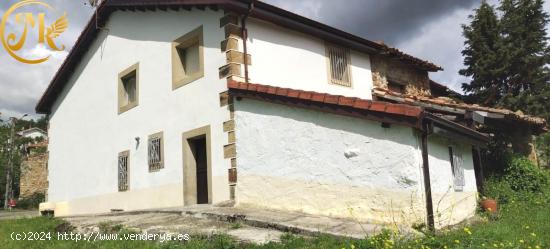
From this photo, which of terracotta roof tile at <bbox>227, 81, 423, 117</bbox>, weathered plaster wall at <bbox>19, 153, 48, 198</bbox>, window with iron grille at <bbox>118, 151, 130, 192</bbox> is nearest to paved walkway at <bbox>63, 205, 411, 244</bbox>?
terracotta roof tile at <bbox>227, 81, 423, 117</bbox>

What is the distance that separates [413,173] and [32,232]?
6582 mm

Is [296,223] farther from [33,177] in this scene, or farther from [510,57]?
[33,177]

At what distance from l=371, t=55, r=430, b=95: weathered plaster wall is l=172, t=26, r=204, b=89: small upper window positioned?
17.6ft

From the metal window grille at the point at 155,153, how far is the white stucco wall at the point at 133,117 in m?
0.20

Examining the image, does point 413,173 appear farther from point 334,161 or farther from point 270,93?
point 270,93

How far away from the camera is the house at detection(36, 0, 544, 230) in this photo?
28.9 ft

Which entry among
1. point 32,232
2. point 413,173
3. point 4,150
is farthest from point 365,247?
point 4,150

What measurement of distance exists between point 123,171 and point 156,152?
1.76m

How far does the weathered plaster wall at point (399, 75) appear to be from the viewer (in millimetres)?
13781

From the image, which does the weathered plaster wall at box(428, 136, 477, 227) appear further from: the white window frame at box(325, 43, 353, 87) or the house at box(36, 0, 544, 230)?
Result: the white window frame at box(325, 43, 353, 87)

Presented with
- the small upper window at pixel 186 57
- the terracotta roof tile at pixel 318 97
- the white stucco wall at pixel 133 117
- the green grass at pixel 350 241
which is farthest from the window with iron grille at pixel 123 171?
the terracotta roof tile at pixel 318 97

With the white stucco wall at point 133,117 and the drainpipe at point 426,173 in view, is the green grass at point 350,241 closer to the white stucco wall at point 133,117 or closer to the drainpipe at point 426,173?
the drainpipe at point 426,173

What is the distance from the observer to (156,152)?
1142 cm

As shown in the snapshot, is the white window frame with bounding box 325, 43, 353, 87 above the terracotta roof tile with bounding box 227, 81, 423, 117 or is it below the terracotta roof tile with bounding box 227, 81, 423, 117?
above
